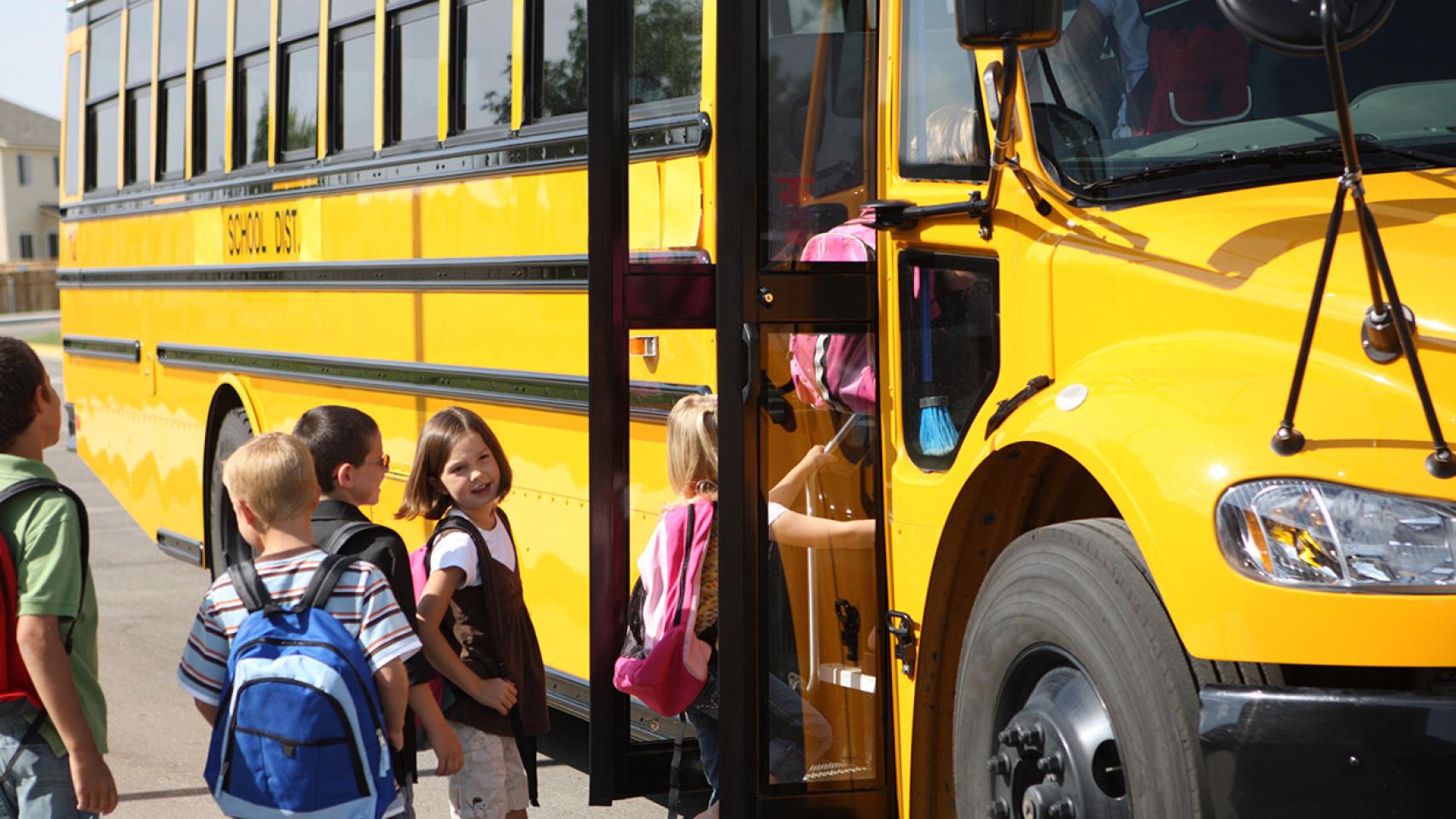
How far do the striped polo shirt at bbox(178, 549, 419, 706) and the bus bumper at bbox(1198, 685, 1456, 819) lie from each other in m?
1.45

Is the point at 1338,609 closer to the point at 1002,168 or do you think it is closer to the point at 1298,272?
the point at 1298,272

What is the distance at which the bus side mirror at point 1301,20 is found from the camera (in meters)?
2.50

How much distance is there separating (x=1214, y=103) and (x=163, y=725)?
4624mm

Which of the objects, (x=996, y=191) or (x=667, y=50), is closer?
(x=996, y=191)

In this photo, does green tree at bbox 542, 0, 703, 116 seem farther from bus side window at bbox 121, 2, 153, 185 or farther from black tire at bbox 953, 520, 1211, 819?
bus side window at bbox 121, 2, 153, 185

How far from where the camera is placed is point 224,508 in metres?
8.02

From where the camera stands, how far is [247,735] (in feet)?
10.4

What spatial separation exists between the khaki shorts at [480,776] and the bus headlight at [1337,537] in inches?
83.3

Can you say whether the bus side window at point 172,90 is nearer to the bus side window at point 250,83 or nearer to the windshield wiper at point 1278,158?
the bus side window at point 250,83

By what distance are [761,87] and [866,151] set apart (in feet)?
0.84

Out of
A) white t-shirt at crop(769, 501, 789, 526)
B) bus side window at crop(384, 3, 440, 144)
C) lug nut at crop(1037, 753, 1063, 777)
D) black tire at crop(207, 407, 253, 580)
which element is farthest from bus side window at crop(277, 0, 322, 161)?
lug nut at crop(1037, 753, 1063, 777)

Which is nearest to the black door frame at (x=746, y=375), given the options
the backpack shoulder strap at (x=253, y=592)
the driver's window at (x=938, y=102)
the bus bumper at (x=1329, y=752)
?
the driver's window at (x=938, y=102)

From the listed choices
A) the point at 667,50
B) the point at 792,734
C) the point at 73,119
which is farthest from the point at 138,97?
the point at 792,734

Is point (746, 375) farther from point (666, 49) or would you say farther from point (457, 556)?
point (666, 49)
